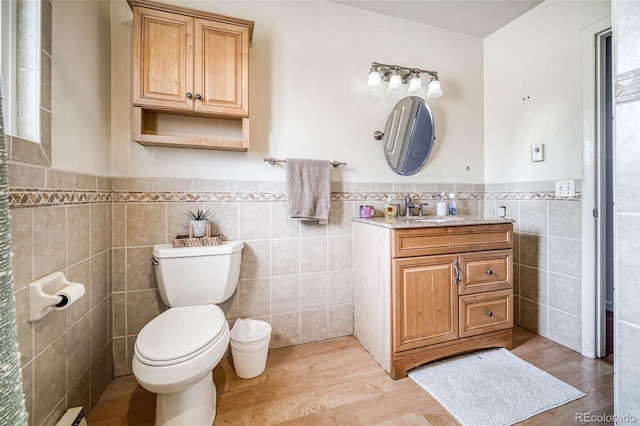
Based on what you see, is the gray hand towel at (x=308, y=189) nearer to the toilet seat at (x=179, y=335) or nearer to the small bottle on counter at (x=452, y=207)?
the toilet seat at (x=179, y=335)

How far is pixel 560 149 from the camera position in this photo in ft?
6.07

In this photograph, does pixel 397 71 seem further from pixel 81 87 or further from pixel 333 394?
pixel 333 394

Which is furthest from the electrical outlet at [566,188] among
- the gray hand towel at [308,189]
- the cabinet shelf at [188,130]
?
the cabinet shelf at [188,130]

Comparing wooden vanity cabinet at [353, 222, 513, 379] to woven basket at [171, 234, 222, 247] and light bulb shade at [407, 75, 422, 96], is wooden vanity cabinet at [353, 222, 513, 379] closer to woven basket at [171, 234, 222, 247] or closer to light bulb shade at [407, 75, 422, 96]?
woven basket at [171, 234, 222, 247]

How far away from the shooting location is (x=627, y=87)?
66cm

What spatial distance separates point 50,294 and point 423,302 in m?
1.64

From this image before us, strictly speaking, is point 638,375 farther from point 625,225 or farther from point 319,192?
point 319,192

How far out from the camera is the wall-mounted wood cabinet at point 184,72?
142cm

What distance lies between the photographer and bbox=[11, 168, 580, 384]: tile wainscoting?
1577mm

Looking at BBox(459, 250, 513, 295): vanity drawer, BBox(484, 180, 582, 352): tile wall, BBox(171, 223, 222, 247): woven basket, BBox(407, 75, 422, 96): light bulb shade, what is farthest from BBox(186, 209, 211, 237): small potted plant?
BBox(484, 180, 582, 352): tile wall

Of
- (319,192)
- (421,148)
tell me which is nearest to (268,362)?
(319,192)

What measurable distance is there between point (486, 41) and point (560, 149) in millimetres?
1137

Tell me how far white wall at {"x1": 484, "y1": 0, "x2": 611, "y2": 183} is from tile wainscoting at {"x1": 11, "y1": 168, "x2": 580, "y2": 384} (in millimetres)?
206

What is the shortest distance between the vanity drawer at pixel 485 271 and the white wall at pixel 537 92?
28.2 inches
